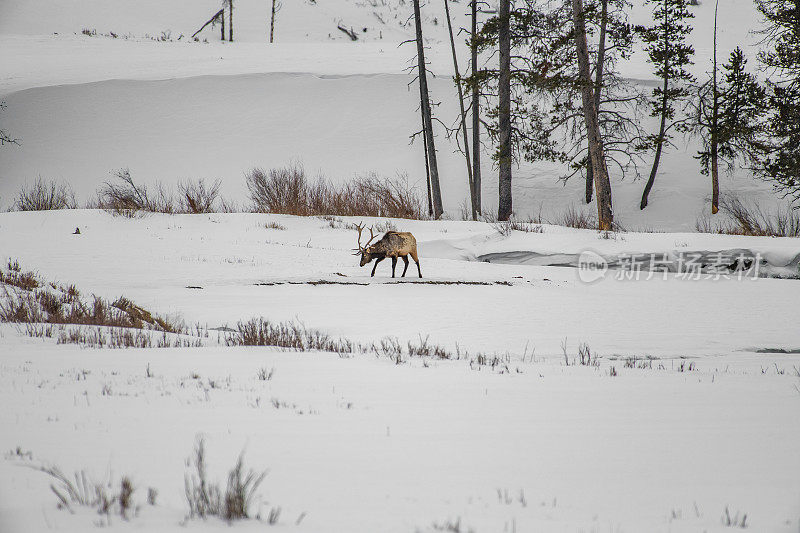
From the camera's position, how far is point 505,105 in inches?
749

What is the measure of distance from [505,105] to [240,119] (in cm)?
2148

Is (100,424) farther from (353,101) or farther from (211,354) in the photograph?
(353,101)

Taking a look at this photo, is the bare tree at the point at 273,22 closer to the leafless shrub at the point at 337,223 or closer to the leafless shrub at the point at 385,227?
the leafless shrub at the point at 337,223

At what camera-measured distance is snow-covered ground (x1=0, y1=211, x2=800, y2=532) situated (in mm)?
1920

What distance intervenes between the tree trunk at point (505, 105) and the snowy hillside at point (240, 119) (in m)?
7.73

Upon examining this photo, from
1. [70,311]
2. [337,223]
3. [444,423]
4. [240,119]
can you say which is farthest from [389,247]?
[240,119]

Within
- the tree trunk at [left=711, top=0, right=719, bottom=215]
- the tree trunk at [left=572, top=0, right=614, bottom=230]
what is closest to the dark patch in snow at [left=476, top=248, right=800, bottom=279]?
the tree trunk at [left=572, top=0, right=614, bottom=230]

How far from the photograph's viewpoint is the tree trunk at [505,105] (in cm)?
1831

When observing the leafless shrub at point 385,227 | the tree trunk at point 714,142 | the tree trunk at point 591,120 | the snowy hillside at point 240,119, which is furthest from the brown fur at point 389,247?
the tree trunk at point 714,142

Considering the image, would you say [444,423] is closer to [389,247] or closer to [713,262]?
[389,247]

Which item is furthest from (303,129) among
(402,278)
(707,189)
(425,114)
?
(402,278)

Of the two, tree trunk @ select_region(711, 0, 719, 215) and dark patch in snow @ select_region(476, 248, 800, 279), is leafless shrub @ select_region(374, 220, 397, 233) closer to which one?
dark patch in snow @ select_region(476, 248, 800, 279)

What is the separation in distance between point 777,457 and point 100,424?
304cm

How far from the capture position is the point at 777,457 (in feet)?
8.15
